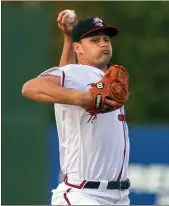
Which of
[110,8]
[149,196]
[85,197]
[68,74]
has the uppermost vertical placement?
[110,8]

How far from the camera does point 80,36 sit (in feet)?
14.9

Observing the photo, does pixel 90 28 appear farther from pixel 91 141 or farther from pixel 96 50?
pixel 91 141

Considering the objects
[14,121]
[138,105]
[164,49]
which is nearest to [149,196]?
[14,121]

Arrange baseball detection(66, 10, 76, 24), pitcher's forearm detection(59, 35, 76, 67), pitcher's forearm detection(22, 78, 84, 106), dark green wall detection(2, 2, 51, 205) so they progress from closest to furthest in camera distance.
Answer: pitcher's forearm detection(22, 78, 84, 106) → baseball detection(66, 10, 76, 24) → pitcher's forearm detection(59, 35, 76, 67) → dark green wall detection(2, 2, 51, 205)

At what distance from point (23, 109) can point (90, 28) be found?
10.7ft

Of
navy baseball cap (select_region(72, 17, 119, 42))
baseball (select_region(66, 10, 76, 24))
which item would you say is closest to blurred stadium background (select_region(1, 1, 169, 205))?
baseball (select_region(66, 10, 76, 24))

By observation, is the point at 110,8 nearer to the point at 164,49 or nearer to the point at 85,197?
the point at 164,49

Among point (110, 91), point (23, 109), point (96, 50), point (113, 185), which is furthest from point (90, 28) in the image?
point (23, 109)

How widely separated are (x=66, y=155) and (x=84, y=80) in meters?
0.46

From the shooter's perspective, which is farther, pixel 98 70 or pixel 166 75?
pixel 166 75

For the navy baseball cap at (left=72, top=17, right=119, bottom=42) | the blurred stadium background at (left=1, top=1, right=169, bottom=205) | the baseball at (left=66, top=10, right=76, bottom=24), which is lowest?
the blurred stadium background at (left=1, top=1, right=169, bottom=205)

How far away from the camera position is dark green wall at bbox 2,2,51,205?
764cm

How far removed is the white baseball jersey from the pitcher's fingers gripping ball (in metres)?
0.18

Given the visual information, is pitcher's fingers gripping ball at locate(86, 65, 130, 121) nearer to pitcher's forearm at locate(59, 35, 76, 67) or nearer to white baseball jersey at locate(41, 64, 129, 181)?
white baseball jersey at locate(41, 64, 129, 181)
